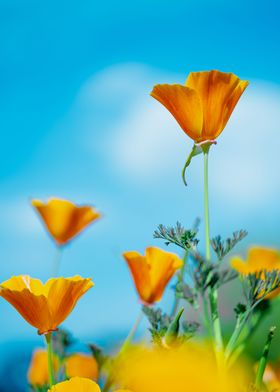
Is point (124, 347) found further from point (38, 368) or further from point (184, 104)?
point (38, 368)

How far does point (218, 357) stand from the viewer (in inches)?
12.0

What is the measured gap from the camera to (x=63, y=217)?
2.59 feet

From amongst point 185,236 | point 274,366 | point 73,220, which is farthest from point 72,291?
point 73,220

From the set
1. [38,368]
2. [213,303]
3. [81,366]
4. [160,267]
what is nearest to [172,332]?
[213,303]

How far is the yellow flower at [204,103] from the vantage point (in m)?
0.36

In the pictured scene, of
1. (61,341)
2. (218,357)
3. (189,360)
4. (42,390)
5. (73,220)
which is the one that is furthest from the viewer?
(73,220)

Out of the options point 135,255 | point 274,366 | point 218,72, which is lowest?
point 274,366

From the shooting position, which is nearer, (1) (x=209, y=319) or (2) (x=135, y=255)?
(1) (x=209, y=319)

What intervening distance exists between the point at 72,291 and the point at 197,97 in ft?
0.47

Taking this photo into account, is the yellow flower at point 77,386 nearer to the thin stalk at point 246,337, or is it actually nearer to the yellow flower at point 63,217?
the thin stalk at point 246,337

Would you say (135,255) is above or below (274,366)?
above

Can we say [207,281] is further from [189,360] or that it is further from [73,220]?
[73,220]

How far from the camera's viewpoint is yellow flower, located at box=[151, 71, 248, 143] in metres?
0.36

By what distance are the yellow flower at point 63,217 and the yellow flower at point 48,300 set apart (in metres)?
0.38
